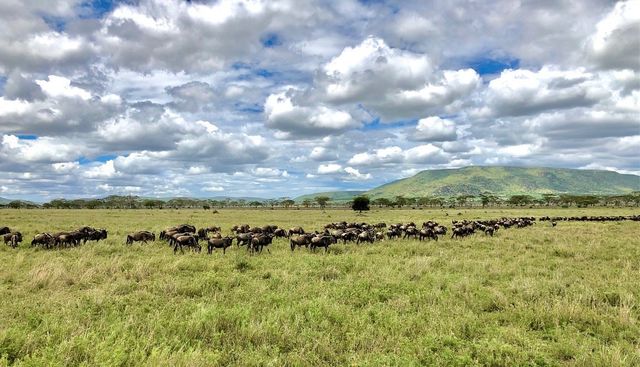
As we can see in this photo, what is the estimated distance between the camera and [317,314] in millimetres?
9344

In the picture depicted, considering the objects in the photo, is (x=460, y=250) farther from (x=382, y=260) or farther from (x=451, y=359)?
(x=451, y=359)

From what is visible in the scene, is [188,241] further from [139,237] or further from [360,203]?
[360,203]

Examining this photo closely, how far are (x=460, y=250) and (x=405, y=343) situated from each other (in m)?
16.8

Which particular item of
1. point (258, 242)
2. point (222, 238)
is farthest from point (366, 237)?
point (222, 238)

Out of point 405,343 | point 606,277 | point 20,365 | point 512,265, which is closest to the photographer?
point 20,365

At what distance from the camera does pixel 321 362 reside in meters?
7.10

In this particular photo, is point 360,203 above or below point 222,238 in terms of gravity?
above

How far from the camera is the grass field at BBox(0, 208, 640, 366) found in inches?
282

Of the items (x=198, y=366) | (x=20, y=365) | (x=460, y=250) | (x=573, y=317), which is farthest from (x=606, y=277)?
(x=20, y=365)

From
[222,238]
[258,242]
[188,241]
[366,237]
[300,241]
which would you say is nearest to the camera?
[258,242]

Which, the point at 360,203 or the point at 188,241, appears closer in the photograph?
the point at 188,241

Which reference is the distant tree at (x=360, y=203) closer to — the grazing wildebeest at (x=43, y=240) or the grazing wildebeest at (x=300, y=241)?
the grazing wildebeest at (x=300, y=241)

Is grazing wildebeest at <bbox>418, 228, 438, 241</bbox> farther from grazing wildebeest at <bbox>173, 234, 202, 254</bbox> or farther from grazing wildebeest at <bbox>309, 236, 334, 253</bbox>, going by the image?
grazing wildebeest at <bbox>173, 234, 202, 254</bbox>

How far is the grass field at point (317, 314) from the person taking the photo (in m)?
7.15
